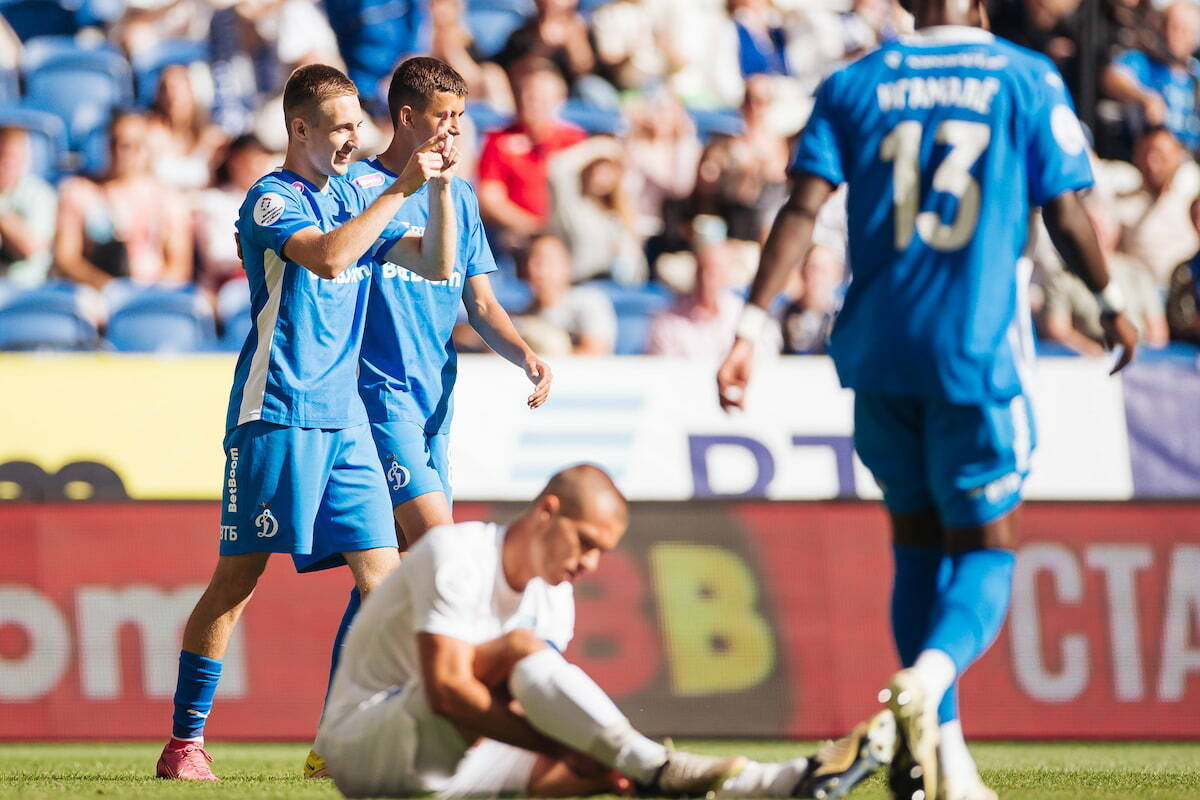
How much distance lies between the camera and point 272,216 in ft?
16.5

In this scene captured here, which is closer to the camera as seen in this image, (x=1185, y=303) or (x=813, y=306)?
(x=813, y=306)

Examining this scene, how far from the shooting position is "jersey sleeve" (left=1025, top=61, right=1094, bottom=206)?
162 inches

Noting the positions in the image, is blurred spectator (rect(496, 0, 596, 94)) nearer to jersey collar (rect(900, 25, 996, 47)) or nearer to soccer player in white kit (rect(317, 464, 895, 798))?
jersey collar (rect(900, 25, 996, 47))

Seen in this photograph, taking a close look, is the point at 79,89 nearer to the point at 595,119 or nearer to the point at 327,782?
the point at 595,119

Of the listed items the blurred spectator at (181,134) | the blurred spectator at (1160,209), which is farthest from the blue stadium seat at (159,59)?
the blurred spectator at (1160,209)

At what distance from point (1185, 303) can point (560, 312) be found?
4305 millimetres

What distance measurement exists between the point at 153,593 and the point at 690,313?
15.0ft

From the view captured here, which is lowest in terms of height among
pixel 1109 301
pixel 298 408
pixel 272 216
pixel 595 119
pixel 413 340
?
pixel 298 408

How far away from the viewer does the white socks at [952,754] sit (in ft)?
13.3

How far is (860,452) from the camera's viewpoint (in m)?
4.29

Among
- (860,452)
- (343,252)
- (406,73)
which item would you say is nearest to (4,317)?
(406,73)

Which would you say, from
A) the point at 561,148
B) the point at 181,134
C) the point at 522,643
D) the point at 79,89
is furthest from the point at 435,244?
the point at 79,89

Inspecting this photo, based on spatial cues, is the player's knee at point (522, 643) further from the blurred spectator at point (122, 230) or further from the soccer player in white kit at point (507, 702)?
the blurred spectator at point (122, 230)

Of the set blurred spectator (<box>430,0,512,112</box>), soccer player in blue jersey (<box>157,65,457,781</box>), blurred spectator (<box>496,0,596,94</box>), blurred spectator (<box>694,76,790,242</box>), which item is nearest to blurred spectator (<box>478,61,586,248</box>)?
blurred spectator (<box>430,0,512,112</box>)
